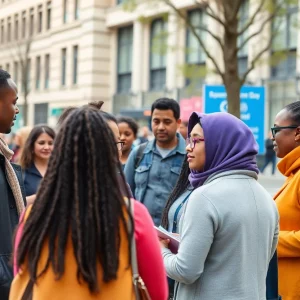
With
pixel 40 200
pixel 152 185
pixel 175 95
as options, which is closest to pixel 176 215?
pixel 152 185

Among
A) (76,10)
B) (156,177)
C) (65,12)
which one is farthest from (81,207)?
(65,12)

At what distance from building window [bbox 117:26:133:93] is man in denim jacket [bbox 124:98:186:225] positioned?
34011 mm

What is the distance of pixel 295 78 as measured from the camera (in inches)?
1155

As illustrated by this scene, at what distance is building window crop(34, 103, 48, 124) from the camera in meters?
47.3

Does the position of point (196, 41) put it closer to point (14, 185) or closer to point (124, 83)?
point (124, 83)

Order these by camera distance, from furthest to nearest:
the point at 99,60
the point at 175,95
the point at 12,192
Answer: the point at 99,60
the point at 175,95
the point at 12,192

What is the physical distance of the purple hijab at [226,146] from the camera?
3779 millimetres

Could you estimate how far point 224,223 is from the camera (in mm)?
3635

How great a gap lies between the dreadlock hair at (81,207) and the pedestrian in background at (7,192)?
1.21 metres

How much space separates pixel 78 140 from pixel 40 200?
0.26 meters

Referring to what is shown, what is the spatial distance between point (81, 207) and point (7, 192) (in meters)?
1.59

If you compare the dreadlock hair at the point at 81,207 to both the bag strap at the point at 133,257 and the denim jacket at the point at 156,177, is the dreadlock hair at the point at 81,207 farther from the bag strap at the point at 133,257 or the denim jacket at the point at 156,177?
the denim jacket at the point at 156,177

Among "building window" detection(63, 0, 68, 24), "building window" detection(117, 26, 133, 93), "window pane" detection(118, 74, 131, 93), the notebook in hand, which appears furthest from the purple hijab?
"building window" detection(63, 0, 68, 24)

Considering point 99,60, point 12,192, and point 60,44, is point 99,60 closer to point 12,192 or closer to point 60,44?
point 60,44
